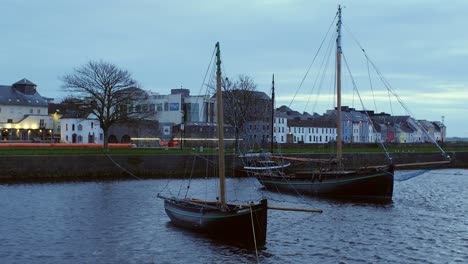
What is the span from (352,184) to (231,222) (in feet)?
62.7

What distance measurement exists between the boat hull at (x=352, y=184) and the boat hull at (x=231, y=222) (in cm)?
1762

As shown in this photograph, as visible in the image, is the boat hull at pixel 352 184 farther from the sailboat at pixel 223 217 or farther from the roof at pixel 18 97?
the roof at pixel 18 97

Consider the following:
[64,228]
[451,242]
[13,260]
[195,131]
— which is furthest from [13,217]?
[195,131]

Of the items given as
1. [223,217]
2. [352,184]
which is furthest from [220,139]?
[352,184]

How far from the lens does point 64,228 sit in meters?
28.9

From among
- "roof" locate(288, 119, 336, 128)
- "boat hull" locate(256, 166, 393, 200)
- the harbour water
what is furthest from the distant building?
"boat hull" locate(256, 166, 393, 200)

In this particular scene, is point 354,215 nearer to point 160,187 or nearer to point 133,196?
point 133,196

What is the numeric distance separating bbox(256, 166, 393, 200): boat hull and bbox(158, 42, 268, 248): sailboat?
17.1 meters

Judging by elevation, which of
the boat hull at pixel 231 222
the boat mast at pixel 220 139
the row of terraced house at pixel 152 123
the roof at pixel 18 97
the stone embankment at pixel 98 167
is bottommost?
the boat hull at pixel 231 222

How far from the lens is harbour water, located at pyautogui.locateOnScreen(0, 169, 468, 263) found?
75.9 ft

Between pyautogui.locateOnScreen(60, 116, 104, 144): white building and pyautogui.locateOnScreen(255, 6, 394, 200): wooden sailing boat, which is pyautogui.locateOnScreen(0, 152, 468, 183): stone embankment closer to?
pyautogui.locateOnScreen(255, 6, 394, 200): wooden sailing boat

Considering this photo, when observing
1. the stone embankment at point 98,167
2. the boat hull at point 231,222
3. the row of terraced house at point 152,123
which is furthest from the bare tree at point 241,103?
the boat hull at point 231,222

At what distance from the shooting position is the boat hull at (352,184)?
41094 mm

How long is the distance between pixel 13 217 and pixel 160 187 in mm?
17921
